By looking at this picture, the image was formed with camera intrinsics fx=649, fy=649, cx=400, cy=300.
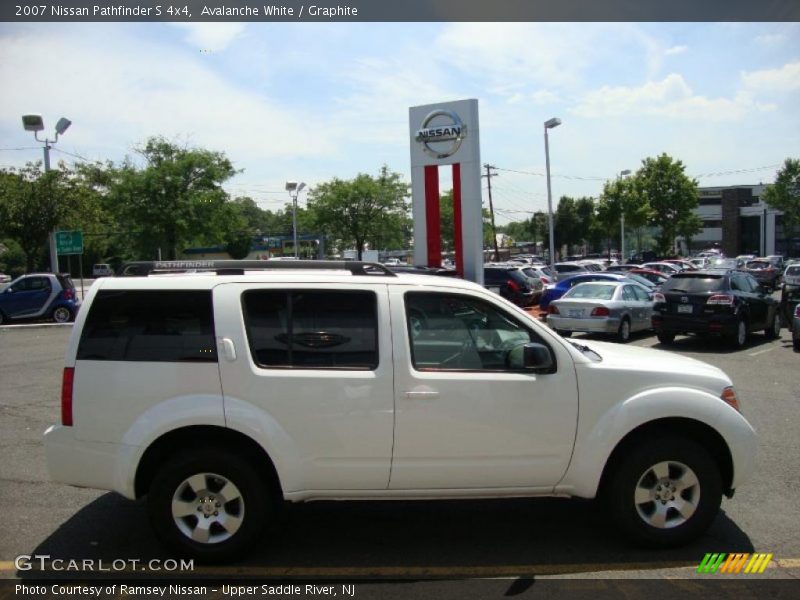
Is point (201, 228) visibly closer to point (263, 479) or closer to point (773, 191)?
point (263, 479)

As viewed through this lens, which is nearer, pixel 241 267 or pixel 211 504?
pixel 211 504

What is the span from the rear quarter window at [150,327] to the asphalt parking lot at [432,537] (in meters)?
1.32

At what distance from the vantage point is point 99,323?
13.5 ft

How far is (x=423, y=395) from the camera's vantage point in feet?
13.1

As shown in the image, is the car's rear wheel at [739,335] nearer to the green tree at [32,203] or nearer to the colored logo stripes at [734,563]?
the colored logo stripes at [734,563]

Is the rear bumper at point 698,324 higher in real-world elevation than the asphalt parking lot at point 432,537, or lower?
higher

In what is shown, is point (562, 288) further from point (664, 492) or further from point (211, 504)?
point (211, 504)

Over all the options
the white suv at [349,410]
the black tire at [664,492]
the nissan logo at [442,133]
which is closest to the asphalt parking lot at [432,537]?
the black tire at [664,492]

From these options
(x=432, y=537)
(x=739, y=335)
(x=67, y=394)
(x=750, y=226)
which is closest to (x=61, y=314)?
(x=67, y=394)

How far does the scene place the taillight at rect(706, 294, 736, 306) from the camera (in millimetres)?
13375

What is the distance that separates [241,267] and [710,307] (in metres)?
11.8

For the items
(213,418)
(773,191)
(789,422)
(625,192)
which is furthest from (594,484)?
(773,191)

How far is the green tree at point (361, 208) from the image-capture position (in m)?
44.1

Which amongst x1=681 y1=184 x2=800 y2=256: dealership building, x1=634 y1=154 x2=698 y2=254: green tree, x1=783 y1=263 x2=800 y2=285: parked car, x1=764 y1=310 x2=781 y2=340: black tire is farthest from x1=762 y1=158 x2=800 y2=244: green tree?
x1=764 y1=310 x2=781 y2=340: black tire
